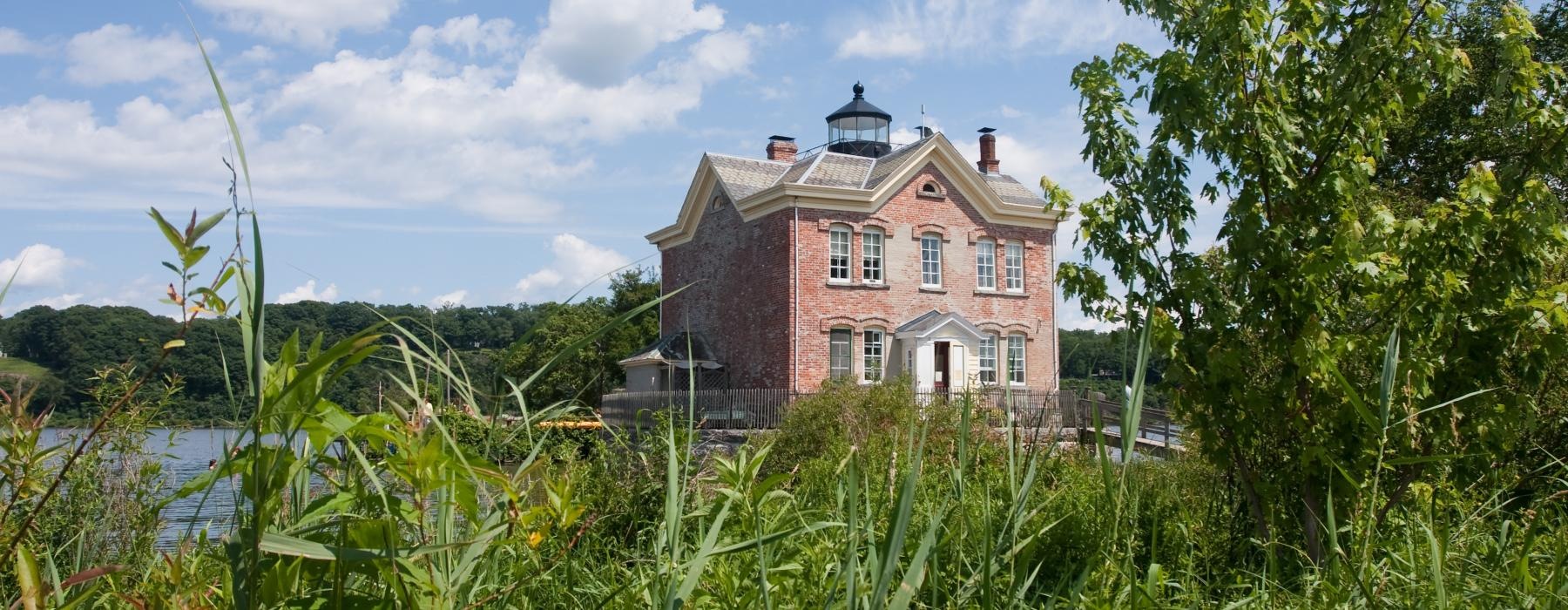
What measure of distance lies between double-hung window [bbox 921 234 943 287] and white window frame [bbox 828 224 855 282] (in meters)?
2.02

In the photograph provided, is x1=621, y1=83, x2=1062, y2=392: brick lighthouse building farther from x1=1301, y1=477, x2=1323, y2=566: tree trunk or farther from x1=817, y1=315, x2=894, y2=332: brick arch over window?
x1=1301, y1=477, x2=1323, y2=566: tree trunk

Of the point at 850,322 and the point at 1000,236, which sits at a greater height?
the point at 1000,236

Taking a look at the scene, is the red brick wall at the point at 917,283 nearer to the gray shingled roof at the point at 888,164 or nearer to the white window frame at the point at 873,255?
the white window frame at the point at 873,255

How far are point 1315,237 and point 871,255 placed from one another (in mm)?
22062

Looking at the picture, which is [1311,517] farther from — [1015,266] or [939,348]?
[1015,266]

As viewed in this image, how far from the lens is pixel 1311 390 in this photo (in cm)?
484

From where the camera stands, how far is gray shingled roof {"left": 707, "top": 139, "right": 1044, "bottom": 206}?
26922mm

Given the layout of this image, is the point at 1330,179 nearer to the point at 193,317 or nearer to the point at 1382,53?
the point at 1382,53

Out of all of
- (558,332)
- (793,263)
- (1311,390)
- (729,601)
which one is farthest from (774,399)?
(729,601)

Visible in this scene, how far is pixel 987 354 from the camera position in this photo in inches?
1104

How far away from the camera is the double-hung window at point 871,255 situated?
87.5 feet

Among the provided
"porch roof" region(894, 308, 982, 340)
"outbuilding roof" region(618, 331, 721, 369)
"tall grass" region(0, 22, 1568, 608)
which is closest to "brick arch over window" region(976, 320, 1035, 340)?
"porch roof" region(894, 308, 982, 340)

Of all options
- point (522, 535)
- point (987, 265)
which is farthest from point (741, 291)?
point (522, 535)

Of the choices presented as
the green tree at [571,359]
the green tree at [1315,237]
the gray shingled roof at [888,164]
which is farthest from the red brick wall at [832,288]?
the green tree at [1315,237]
